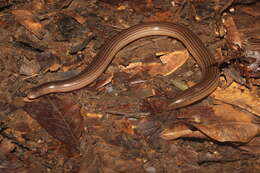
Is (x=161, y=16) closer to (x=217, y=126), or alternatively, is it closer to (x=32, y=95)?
(x=217, y=126)

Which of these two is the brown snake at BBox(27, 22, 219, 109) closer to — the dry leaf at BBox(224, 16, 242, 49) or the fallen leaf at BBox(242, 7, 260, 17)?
the dry leaf at BBox(224, 16, 242, 49)

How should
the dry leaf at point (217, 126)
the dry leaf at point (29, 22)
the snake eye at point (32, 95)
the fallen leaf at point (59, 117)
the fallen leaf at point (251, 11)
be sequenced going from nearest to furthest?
the dry leaf at point (217, 126) < the fallen leaf at point (59, 117) < the snake eye at point (32, 95) < the dry leaf at point (29, 22) < the fallen leaf at point (251, 11)

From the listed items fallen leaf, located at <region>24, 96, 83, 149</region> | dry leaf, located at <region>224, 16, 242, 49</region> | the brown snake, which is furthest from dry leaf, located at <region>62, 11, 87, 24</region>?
dry leaf, located at <region>224, 16, 242, 49</region>

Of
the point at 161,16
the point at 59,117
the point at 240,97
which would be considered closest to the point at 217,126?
the point at 240,97

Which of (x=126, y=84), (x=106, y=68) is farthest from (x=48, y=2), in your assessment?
(x=126, y=84)

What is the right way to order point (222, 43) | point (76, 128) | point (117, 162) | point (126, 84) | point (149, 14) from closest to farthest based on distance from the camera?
point (117, 162)
point (76, 128)
point (126, 84)
point (222, 43)
point (149, 14)

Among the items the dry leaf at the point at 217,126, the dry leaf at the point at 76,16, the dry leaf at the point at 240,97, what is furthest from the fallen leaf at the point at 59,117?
the dry leaf at the point at 240,97

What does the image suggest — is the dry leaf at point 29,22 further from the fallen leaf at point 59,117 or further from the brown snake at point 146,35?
the fallen leaf at point 59,117

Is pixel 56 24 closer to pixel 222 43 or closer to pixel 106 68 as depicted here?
pixel 106 68
